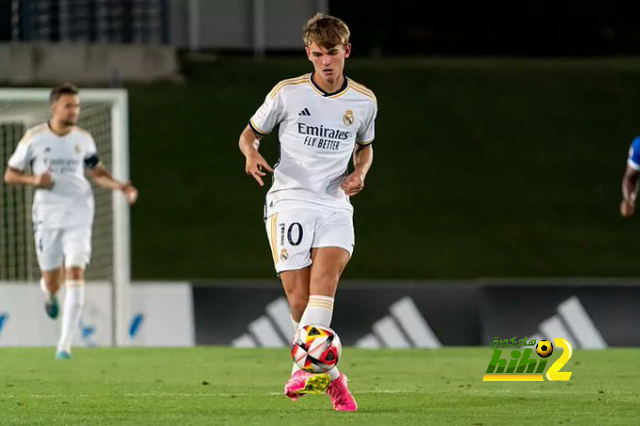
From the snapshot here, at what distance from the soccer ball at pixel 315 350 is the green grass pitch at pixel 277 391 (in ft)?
0.83

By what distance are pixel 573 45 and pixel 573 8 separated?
2.68 feet

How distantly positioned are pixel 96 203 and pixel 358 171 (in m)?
10.4

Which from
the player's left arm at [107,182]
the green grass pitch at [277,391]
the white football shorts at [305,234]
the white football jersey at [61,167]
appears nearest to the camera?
the green grass pitch at [277,391]

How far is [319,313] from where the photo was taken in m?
7.87

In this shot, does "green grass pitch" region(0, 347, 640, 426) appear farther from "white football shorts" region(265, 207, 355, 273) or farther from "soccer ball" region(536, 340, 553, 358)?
"white football shorts" region(265, 207, 355, 273)

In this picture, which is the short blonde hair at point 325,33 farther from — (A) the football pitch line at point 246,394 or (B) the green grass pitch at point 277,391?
(A) the football pitch line at point 246,394

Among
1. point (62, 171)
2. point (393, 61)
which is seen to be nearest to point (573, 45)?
point (393, 61)

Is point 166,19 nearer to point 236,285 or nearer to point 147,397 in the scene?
point 236,285

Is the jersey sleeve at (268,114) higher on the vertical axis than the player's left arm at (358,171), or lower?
higher

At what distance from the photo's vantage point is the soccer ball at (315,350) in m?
7.58

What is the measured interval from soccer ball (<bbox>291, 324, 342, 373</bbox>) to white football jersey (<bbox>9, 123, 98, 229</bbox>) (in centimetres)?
612

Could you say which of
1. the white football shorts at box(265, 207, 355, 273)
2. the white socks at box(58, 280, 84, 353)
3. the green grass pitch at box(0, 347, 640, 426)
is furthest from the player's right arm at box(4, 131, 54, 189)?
the white football shorts at box(265, 207, 355, 273)

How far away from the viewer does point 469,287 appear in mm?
16094

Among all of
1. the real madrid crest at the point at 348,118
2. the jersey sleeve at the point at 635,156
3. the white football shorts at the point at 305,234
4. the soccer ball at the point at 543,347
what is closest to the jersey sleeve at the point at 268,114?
the real madrid crest at the point at 348,118
